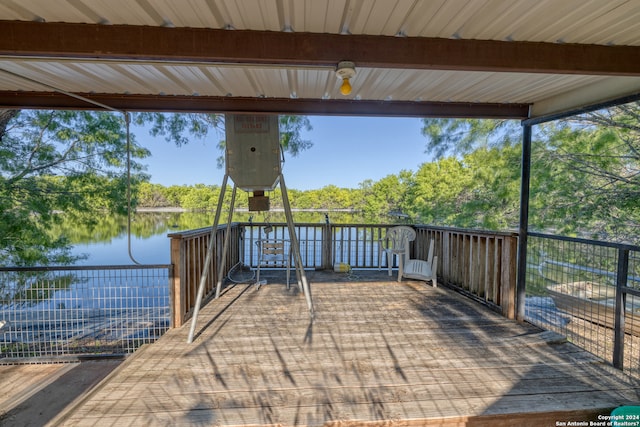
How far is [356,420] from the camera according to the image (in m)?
1.66

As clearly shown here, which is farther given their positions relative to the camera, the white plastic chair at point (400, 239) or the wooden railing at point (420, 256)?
the white plastic chair at point (400, 239)

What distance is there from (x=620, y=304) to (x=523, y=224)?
1.19 metres

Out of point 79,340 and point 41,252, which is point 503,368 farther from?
point 41,252

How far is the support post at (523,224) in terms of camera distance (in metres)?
3.22

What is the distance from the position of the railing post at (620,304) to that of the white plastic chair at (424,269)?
2182 millimetres

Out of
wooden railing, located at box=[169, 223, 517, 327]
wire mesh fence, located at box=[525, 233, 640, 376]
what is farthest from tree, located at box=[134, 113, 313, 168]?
wire mesh fence, located at box=[525, 233, 640, 376]

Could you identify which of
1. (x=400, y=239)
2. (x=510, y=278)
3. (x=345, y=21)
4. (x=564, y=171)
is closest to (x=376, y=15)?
(x=345, y=21)

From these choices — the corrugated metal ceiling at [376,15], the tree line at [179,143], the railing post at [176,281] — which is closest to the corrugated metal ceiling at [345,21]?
the corrugated metal ceiling at [376,15]

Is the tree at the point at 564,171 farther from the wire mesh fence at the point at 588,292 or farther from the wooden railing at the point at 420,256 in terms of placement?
the wooden railing at the point at 420,256

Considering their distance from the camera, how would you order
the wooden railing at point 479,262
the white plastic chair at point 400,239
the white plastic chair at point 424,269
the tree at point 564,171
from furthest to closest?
the tree at point 564,171 → the white plastic chair at point 400,239 → the white plastic chair at point 424,269 → the wooden railing at point 479,262

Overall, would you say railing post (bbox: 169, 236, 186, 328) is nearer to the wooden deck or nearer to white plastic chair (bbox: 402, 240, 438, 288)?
the wooden deck

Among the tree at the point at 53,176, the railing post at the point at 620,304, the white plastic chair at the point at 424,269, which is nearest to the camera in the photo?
the railing post at the point at 620,304

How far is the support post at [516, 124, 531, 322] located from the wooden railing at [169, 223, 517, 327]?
0.11 meters

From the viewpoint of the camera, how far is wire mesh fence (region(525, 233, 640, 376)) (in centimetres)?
231
